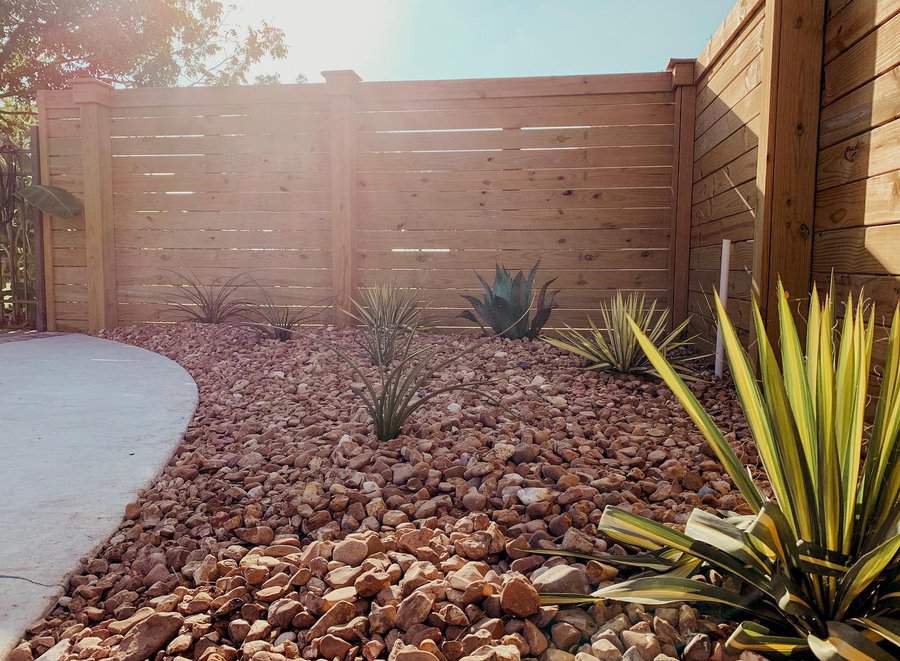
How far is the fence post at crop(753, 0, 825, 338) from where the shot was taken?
2.25 meters

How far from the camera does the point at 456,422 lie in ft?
6.89

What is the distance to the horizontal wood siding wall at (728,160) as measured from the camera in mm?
2697

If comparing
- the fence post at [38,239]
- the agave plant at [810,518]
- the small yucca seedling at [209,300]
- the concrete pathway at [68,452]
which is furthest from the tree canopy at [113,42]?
the agave plant at [810,518]

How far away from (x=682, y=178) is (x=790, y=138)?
5.31ft

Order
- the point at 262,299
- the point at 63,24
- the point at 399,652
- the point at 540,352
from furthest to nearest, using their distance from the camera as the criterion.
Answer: the point at 63,24
the point at 262,299
the point at 540,352
the point at 399,652

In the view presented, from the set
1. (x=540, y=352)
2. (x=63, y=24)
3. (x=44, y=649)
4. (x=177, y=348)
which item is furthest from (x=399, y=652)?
(x=63, y=24)

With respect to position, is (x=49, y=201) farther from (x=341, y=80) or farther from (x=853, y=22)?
(x=853, y=22)

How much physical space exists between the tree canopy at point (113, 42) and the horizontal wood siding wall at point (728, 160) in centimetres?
708

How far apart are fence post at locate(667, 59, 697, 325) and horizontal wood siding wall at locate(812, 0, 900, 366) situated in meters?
1.62

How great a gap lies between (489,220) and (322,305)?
1261 mm

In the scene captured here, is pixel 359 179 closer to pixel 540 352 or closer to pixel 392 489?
pixel 540 352

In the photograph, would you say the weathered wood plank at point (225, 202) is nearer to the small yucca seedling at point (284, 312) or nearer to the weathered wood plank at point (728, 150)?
the small yucca seedling at point (284, 312)

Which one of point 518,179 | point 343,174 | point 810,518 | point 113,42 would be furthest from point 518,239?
point 113,42

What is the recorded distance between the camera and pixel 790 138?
2.29 metres
